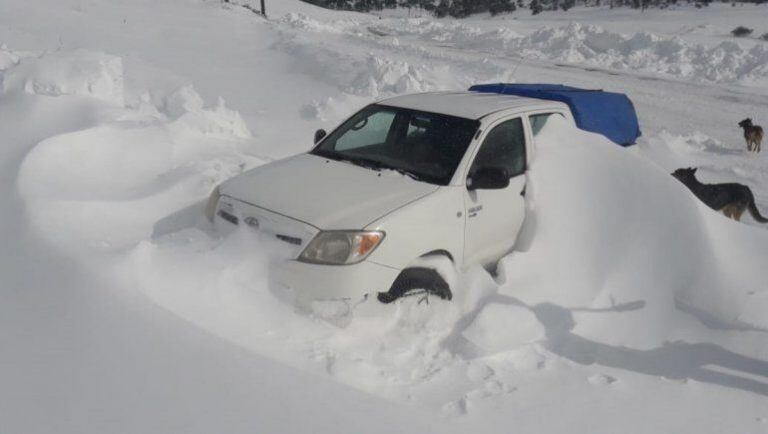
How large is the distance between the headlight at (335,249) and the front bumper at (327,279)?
4 cm

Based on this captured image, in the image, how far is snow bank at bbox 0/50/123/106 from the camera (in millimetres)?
7250

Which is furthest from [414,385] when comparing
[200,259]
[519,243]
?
[519,243]

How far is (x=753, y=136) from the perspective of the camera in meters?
10.1

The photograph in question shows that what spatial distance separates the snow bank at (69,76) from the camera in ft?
23.8

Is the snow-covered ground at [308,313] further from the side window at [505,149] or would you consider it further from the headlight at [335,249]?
the headlight at [335,249]

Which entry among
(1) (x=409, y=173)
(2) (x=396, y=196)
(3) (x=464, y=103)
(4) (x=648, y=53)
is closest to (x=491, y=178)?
(1) (x=409, y=173)

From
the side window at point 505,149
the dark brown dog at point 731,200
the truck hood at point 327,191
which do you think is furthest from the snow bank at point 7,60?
the dark brown dog at point 731,200

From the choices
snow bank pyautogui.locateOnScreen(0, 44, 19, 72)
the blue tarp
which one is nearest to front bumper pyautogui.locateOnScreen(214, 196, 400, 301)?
the blue tarp

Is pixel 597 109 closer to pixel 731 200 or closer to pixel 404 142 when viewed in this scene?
pixel 731 200

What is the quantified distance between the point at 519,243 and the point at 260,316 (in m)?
2.21

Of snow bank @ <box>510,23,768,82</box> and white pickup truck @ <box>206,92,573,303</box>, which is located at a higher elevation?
white pickup truck @ <box>206,92,573,303</box>

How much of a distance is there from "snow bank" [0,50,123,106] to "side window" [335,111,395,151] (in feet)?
12.0

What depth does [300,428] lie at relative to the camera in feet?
9.64

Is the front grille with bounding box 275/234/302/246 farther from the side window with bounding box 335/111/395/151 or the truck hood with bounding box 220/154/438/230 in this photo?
the side window with bounding box 335/111/395/151
